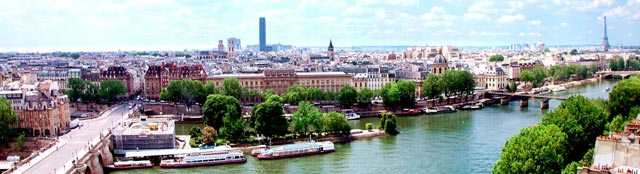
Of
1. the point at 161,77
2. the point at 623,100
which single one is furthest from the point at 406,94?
the point at 623,100

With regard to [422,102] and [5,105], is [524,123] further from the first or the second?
[5,105]

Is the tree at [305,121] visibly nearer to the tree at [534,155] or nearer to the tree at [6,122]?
the tree at [6,122]

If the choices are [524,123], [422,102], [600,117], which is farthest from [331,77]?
[600,117]

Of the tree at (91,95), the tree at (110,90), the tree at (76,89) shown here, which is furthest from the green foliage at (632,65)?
the tree at (76,89)

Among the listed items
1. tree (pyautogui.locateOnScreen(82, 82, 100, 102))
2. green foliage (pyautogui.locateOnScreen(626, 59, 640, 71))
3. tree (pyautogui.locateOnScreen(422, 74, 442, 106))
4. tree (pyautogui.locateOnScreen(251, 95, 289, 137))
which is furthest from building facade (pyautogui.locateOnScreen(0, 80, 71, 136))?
green foliage (pyautogui.locateOnScreen(626, 59, 640, 71))

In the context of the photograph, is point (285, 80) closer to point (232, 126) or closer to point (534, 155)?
point (232, 126)

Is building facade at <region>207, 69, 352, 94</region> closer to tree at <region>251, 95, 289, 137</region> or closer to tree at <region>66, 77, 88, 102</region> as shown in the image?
tree at <region>66, 77, 88, 102</region>
